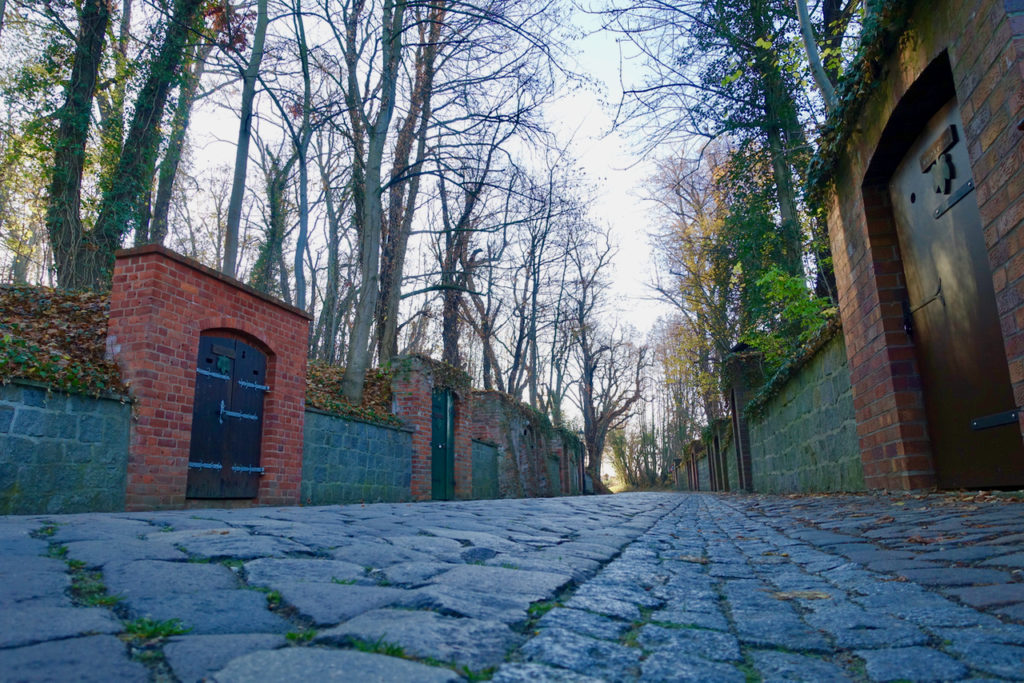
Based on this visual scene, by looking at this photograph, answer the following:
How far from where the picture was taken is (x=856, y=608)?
2020mm

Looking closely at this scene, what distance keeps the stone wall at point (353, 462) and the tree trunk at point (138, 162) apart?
5.48 meters

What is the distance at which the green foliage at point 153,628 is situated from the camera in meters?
1.42

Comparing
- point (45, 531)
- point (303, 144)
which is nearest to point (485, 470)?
point (303, 144)

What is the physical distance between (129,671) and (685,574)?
2.25 meters

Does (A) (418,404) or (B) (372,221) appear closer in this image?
(A) (418,404)

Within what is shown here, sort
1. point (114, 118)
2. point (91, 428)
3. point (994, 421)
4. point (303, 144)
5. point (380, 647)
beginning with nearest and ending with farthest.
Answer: point (380, 647)
point (994, 421)
point (91, 428)
point (114, 118)
point (303, 144)

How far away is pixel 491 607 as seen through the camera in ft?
6.15

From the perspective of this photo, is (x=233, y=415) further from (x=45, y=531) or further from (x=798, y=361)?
(x=798, y=361)

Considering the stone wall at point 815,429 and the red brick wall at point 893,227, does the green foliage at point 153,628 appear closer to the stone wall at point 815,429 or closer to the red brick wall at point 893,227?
the red brick wall at point 893,227

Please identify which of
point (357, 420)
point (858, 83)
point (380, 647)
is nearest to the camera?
point (380, 647)

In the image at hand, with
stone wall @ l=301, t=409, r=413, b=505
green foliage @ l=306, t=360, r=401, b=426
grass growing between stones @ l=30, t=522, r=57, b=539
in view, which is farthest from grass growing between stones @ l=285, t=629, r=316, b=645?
green foliage @ l=306, t=360, r=401, b=426

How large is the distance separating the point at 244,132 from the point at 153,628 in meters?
14.1

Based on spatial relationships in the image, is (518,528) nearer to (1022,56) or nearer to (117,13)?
(1022,56)

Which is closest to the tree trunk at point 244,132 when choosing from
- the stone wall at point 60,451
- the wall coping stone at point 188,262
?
the wall coping stone at point 188,262
